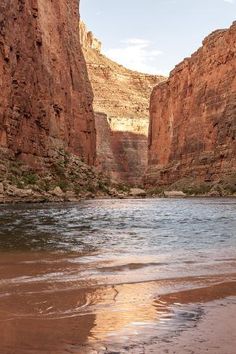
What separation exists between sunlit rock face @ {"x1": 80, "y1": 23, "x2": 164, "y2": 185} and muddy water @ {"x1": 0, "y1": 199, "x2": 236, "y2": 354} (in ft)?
386

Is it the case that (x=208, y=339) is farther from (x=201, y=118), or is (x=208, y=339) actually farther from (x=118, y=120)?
(x=118, y=120)

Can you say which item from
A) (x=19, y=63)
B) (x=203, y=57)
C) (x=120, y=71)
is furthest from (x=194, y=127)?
(x=120, y=71)

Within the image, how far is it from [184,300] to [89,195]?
44286 mm

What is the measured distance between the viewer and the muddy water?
11.9 ft

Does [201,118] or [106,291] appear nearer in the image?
[106,291]

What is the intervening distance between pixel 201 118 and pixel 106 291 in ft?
239

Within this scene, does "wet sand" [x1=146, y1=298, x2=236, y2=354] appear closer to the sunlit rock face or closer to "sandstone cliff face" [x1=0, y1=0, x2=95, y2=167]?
"sandstone cliff face" [x1=0, y1=0, x2=95, y2=167]

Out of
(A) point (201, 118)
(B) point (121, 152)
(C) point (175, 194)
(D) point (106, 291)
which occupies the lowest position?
(D) point (106, 291)

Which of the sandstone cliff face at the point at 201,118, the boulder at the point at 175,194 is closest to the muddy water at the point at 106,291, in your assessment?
the sandstone cliff face at the point at 201,118

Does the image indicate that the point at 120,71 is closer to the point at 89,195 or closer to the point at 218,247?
the point at 89,195

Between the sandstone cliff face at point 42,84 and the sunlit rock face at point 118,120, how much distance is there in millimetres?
62005

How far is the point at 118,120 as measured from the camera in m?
140

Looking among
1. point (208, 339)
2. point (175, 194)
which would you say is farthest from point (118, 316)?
point (175, 194)

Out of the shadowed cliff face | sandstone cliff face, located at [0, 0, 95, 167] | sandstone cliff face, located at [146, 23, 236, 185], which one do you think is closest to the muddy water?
sandstone cliff face, located at [0, 0, 95, 167]
